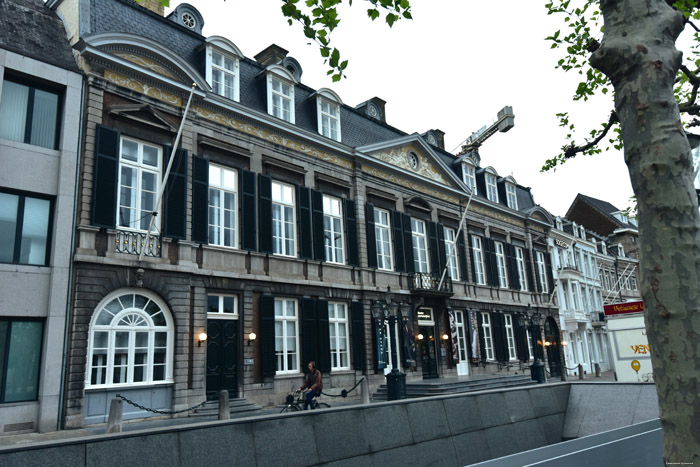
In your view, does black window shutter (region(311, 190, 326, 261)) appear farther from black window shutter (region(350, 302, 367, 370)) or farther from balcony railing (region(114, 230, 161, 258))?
balcony railing (region(114, 230, 161, 258))

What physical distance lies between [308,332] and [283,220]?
400 centimetres

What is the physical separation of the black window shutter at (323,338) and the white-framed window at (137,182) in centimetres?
681

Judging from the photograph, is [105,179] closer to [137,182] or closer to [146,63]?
[137,182]

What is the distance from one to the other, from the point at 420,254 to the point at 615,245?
1321 inches

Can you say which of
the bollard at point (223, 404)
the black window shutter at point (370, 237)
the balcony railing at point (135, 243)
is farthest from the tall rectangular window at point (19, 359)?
the black window shutter at point (370, 237)

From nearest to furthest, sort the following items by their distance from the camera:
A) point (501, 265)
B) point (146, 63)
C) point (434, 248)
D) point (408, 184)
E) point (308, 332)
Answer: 1. point (146, 63)
2. point (308, 332)
3. point (408, 184)
4. point (434, 248)
5. point (501, 265)

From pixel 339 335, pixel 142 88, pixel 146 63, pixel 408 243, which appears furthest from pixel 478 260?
pixel 146 63

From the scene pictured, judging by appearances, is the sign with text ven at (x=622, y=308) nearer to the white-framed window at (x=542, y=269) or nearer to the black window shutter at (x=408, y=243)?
the black window shutter at (x=408, y=243)

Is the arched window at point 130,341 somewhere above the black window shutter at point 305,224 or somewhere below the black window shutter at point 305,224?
below

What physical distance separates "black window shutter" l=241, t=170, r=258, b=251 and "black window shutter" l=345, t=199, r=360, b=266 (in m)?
4.61

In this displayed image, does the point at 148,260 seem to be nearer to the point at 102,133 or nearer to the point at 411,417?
the point at 102,133

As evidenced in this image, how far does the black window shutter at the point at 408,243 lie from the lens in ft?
78.0

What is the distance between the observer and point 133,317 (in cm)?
1433

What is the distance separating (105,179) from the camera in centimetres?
1407
